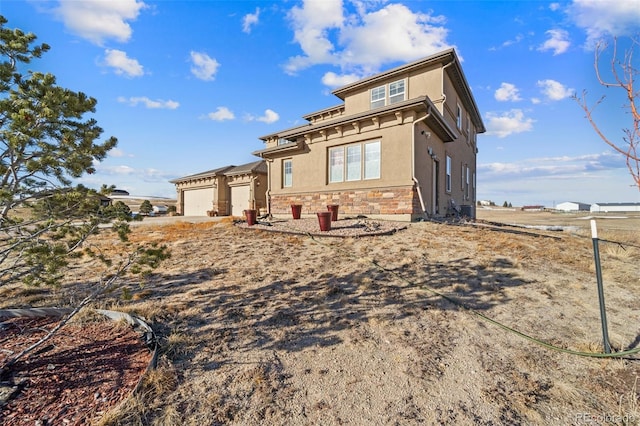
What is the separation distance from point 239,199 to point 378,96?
39.2 ft

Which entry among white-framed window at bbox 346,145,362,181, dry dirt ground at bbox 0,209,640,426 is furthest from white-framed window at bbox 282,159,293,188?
dry dirt ground at bbox 0,209,640,426

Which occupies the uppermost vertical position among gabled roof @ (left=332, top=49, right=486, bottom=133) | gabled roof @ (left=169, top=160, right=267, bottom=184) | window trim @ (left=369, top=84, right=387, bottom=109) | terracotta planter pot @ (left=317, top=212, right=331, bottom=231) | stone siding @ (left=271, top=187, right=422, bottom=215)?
gabled roof @ (left=332, top=49, right=486, bottom=133)

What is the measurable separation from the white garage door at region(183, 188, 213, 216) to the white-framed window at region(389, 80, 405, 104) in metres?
15.1

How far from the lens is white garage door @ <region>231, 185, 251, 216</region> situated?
20.2 m

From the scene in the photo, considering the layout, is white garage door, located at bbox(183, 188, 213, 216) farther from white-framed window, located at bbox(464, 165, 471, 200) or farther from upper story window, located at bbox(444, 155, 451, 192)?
white-framed window, located at bbox(464, 165, 471, 200)

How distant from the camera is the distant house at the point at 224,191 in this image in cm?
1983

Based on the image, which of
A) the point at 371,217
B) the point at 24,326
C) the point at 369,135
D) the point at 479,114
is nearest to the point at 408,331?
the point at 24,326

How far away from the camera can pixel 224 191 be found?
21.9 m

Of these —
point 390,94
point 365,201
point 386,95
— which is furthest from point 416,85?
point 365,201

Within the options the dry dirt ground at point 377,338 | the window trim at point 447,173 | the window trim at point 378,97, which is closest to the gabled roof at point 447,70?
the window trim at point 378,97

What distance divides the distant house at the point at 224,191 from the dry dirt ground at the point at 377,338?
538 inches

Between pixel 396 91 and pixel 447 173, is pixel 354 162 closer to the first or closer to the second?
pixel 396 91

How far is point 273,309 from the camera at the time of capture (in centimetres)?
390

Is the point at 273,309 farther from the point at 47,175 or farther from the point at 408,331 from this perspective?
the point at 47,175
